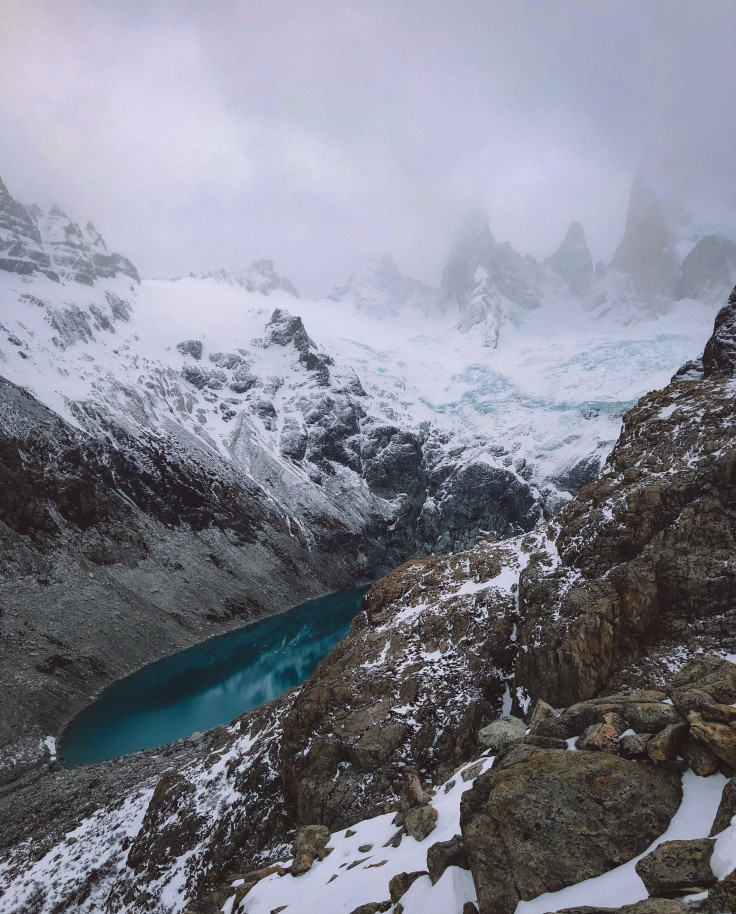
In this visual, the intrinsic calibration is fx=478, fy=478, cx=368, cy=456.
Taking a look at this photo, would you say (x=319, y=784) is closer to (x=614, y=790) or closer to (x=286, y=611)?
(x=614, y=790)

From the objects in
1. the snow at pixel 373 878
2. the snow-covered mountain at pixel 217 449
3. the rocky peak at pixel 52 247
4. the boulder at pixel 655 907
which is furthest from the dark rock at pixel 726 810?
the rocky peak at pixel 52 247

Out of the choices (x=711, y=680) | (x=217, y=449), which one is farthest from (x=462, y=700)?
(x=217, y=449)

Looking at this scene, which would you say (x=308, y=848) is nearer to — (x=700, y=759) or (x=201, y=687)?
(x=700, y=759)

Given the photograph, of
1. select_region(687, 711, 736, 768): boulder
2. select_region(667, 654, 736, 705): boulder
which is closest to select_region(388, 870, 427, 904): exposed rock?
select_region(687, 711, 736, 768): boulder

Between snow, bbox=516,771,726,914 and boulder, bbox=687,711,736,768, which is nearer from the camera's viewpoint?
snow, bbox=516,771,726,914

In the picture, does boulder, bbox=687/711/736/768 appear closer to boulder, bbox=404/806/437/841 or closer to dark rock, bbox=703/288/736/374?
boulder, bbox=404/806/437/841

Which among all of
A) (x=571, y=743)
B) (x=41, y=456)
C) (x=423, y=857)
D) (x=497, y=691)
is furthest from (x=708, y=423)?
(x=41, y=456)
